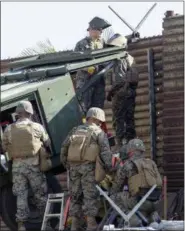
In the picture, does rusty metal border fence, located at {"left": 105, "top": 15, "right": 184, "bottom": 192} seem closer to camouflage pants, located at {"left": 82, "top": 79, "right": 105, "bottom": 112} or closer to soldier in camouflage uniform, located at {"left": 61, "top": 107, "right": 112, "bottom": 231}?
camouflage pants, located at {"left": 82, "top": 79, "right": 105, "bottom": 112}

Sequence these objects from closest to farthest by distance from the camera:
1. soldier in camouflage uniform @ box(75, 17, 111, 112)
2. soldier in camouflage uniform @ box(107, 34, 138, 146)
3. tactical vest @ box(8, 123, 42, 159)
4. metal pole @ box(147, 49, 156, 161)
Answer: tactical vest @ box(8, 123, 42, 159), soldier in camouflage uniform @ box(75, 17, 111, 112), soldier in camouflage uniform @ box(107, 34, 138, 146), metal pole @ box(147, 49, 156, 161)

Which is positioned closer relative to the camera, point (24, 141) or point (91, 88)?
point (24, 141)

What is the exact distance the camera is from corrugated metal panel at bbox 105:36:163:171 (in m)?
13.1

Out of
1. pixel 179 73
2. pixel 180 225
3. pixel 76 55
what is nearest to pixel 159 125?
pixel 179 73

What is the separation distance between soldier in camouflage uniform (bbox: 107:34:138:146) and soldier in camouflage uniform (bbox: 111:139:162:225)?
1.71 m

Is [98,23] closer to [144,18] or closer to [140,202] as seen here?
[144,18]

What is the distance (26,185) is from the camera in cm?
1143

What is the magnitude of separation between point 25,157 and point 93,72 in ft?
5.64

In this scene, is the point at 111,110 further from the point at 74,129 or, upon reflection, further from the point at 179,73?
the point at 74,129

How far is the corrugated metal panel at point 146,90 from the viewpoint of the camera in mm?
13062

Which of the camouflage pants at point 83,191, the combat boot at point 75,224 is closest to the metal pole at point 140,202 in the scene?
the camouflage pants at point 83,191

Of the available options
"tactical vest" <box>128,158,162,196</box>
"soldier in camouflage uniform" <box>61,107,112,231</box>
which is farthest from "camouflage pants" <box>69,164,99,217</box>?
"tactical vest" <box>128,158,162,196</box>

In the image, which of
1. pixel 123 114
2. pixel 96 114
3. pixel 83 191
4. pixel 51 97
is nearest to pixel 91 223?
pixel 83 191

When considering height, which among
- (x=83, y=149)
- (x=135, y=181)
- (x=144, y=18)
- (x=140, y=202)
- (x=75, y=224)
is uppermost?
(x=144, y=18)
